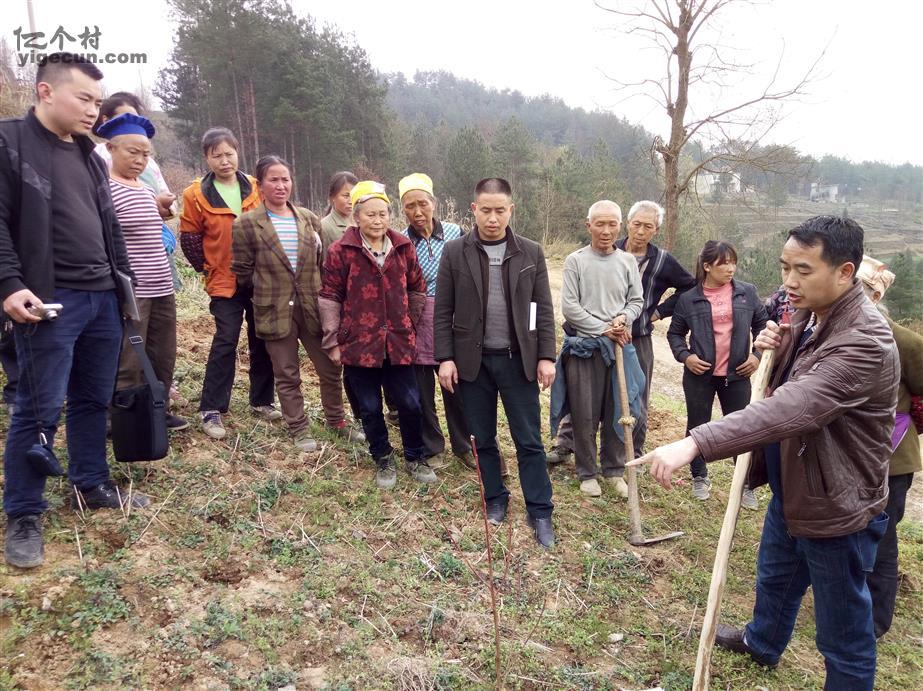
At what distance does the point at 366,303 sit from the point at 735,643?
8.63 feet

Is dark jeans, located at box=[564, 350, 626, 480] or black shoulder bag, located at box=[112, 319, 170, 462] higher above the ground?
black shoulder bag, located at box=[112, 319, 170, 462]

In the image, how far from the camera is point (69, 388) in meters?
2.73

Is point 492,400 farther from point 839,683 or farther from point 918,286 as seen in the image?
point 918,286

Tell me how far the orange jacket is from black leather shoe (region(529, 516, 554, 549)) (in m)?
2.44

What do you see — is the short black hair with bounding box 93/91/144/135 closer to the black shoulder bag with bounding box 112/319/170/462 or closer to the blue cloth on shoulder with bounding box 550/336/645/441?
the black shoulder bag with bounding box 112/319/170/462

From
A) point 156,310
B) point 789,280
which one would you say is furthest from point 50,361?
point 789,280

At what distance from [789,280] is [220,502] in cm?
298

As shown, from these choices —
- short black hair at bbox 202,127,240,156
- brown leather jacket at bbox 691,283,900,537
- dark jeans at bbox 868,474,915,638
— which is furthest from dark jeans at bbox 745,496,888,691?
short black hair at bbox 202,127,240,156

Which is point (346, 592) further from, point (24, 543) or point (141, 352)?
point (141, 352)

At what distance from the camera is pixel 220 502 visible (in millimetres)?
3156

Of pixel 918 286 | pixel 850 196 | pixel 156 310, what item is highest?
pixel 850 196

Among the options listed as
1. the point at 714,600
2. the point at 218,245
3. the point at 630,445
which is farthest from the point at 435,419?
the point at 714,600

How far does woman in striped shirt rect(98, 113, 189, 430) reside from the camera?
309cm

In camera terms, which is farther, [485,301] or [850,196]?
[850,196]
